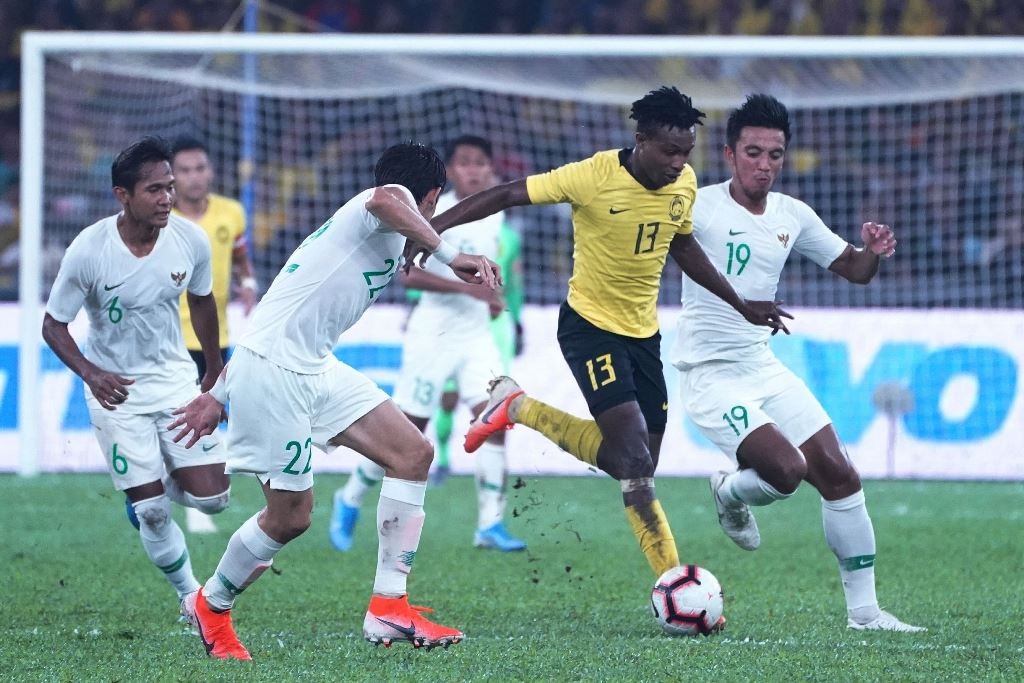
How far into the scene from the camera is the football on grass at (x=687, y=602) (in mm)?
6457

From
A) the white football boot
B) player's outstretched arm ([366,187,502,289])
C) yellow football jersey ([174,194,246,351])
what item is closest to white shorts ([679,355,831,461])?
the white football boot

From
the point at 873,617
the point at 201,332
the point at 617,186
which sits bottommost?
the point at 873,617

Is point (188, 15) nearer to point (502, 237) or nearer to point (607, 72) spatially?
point (607, 72)

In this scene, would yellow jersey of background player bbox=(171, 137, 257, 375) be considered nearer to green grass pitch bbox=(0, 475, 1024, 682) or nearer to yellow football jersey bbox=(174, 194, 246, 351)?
yellow football jersey bbox=(174, 194, 246, 351)

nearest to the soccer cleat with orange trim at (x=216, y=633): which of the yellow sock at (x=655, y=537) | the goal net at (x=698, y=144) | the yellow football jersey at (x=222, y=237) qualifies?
the yellow sock at (x=655, y=537)

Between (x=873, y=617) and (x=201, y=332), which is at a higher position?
(x=201, y=332)

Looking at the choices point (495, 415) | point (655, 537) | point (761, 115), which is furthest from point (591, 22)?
point (655, 537)

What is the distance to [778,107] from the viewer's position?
24.3 feet

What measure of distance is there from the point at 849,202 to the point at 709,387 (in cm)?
829

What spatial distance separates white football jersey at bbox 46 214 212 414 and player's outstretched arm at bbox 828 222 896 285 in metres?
3.06

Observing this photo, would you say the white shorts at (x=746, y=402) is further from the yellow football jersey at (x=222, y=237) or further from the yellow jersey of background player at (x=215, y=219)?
the yellow football jersey at (x=222, y=237)

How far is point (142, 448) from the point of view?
707cm

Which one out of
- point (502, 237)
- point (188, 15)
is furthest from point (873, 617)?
point (188, 15)

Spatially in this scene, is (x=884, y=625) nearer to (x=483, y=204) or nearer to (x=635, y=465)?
(x=635, y=465)
